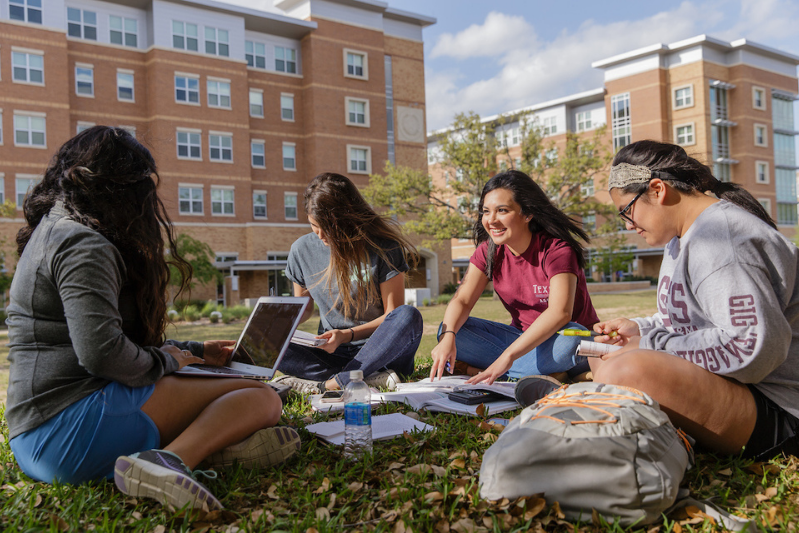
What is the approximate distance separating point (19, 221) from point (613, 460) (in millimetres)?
30307

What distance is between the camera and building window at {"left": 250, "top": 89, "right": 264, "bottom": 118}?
32.0 metres

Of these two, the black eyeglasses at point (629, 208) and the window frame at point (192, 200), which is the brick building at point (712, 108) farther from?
the black eyeglasses at point (629, 208)

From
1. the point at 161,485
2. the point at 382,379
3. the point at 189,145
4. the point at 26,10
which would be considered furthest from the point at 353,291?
the point at 26,10

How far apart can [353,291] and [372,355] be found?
575 mm

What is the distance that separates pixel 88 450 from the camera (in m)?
2.39

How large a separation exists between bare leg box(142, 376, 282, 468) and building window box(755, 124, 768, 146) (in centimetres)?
4971

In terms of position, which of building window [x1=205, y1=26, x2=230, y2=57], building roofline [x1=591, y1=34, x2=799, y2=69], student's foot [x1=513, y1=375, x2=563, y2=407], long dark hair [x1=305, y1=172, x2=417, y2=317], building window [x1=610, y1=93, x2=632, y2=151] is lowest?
student's foot [x1=513, y1=375, x2=563, y2=407]

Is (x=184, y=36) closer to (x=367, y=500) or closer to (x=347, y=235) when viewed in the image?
(x=347, y=235)

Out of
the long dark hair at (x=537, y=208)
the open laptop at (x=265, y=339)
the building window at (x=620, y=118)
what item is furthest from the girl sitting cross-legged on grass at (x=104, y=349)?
the building window at (x=620, y=118)

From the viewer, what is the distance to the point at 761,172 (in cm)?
4456

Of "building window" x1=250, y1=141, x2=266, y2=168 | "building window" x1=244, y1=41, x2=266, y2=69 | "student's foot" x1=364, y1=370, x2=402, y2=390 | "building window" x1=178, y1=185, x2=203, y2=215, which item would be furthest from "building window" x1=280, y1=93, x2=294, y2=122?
"student's foot" x1=364, y1=370, x2=402, y2=390

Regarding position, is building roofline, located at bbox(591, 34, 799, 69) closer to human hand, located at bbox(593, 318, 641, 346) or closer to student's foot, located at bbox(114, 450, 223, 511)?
human hand, located at bbox(593, 318, 641, 346)

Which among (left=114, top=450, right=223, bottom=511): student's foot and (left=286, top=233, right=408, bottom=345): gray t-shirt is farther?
(left=286, top=233, right=408, bottom=345): gray t-shirt

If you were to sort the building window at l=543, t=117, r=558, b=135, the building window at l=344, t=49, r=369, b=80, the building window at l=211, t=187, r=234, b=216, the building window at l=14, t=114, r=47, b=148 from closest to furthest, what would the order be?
the building window at l=14, t=114, r=47, b=148 < the building window at l=211, t=187, r=234, b=216 < the building window at l=344, t=49, r=369, b=80 < the building window at l=543, t=117, r=558, b=135
